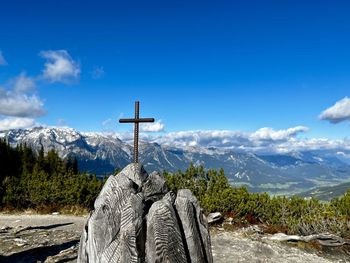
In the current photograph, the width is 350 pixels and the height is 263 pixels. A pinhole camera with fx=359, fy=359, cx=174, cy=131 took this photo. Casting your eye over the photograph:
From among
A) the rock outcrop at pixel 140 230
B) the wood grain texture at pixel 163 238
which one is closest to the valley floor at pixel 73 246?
the rock outcrop at pixel 140 230

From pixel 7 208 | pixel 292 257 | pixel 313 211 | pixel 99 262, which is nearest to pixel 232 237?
pixel 292 257

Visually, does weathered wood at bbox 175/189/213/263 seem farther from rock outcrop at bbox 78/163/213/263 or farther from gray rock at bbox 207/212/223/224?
gray rock at bbox 207/212/223/224

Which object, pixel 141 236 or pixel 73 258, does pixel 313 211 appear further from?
pixel 141 236

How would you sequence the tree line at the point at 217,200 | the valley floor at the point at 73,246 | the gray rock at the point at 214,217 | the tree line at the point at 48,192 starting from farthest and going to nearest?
the tree line at the point at 48,192, the gray rock at the point at 214,217, the tree line at the point at 217,200, the valley floor at the point at 73,246

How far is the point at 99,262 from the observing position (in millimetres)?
6504

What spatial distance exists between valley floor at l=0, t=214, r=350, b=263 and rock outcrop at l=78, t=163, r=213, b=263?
886cm

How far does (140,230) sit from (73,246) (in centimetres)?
1232

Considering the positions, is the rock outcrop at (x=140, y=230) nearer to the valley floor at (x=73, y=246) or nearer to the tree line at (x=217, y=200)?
the valley floor at (x=73, y=246)

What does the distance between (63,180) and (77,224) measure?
933 cm

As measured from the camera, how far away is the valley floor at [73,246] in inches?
630

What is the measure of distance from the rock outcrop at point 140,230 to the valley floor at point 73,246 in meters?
8.86

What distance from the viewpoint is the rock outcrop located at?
6551 mm

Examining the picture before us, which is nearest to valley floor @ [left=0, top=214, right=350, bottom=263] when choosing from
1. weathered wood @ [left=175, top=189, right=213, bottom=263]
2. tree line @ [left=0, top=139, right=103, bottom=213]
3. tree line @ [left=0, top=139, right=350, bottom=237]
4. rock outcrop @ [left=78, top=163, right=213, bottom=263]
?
tree line @ [left=0, top=139, right=350, bottom=237]

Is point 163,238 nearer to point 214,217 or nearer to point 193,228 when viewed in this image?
point 193,228
